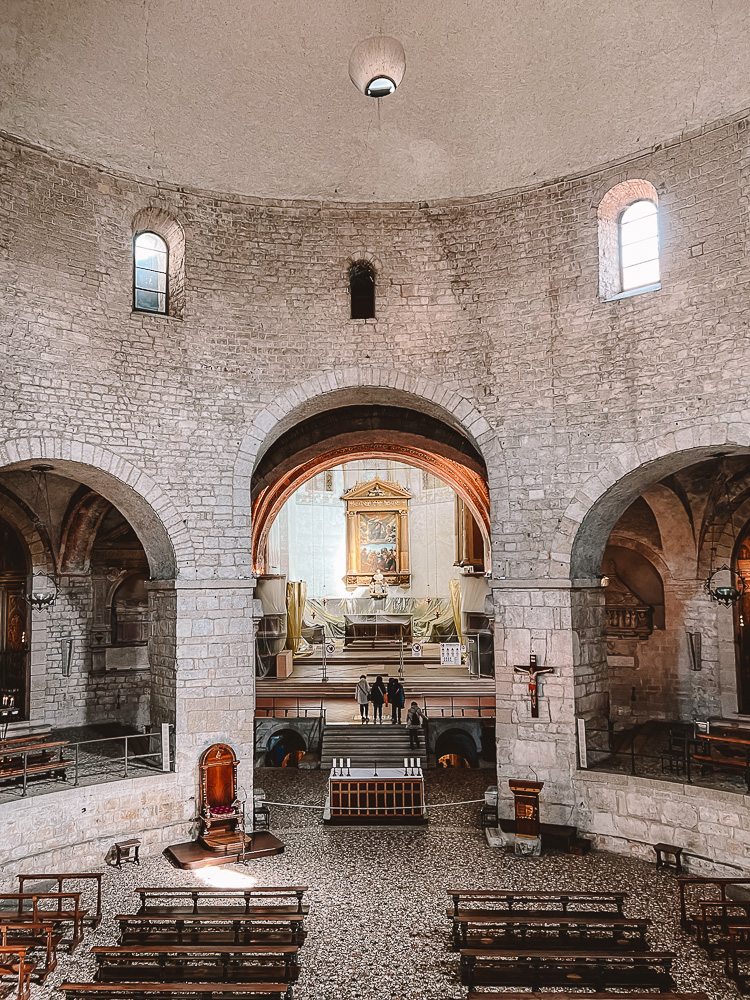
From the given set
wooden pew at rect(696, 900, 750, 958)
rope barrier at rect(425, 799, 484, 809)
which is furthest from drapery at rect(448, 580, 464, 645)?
wooden pew at rect(696, 900, 750, 958)

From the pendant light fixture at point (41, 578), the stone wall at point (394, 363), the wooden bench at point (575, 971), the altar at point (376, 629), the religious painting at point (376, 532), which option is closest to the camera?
the wooden bench at point (575, 971)

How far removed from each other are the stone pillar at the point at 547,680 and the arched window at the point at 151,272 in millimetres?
7847

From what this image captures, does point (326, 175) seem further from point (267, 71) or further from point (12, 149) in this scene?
point (12, 149)

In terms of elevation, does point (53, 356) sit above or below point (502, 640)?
above

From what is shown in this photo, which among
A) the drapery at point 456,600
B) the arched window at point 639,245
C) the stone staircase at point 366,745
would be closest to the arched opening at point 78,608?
the stone staircase at point 366,745

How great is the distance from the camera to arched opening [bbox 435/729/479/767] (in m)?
19.1

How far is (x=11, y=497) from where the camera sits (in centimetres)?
1630

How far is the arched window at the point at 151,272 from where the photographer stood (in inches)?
525

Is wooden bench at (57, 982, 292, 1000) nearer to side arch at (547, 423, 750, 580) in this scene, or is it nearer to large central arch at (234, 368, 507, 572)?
large central arch at (234, 368, 507, 572)

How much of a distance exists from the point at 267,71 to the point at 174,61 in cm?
141

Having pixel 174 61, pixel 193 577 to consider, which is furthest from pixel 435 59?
pixel 193 577

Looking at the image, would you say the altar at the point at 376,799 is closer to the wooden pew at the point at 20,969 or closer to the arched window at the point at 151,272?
the wooden pew at the point at 20,969

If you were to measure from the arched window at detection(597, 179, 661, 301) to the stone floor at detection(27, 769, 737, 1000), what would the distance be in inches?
352

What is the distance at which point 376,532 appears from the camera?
3048 centimetres
